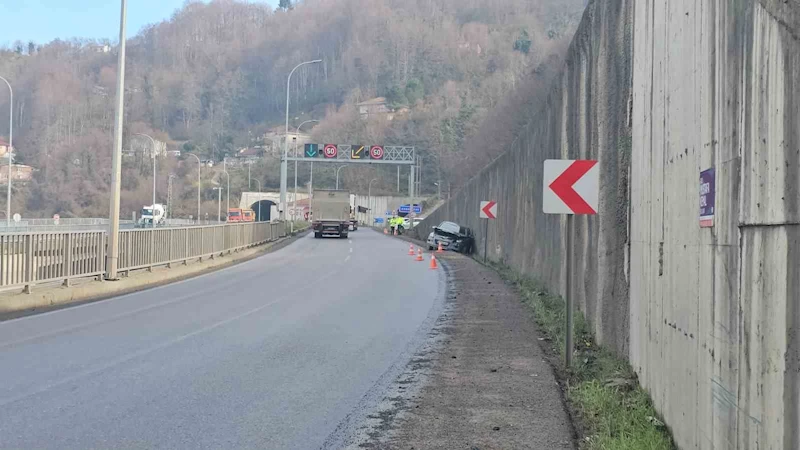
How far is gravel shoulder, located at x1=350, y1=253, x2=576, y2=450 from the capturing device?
6430mm

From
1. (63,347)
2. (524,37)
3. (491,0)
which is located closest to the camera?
(63,347)

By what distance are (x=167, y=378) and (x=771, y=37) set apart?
6899 mm

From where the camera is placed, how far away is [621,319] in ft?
30.0

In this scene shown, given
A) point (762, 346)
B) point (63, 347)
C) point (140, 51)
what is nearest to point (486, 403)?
point (762, 346)

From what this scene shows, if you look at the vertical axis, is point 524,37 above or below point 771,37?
above

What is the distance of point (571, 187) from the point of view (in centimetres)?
932

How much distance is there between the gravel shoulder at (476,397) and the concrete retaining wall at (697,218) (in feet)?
3.19

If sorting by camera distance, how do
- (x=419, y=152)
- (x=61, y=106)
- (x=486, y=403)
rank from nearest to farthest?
1. (x=486, y=403)
2. (x=61, y=106)
3. (x=419, y=152)

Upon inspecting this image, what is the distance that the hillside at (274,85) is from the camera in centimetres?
9881

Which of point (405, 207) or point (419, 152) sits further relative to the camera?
point (419, 152)

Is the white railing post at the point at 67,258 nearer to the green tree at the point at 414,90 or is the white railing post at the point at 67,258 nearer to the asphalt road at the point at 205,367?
the asphalt road at the point at 205,367

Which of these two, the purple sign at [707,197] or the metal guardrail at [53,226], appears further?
the metal guardrail at [53,226]

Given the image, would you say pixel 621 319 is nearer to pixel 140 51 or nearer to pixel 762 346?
pixel 762 346

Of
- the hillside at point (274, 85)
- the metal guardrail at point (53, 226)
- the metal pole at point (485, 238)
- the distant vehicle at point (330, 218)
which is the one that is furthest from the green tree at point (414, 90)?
the metal pole at point (485, 238)
